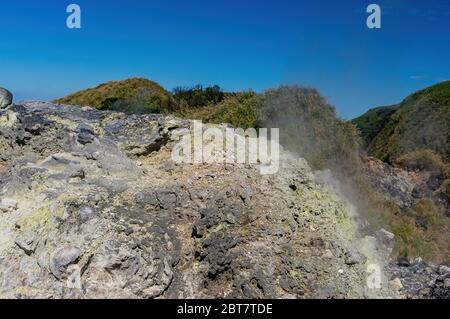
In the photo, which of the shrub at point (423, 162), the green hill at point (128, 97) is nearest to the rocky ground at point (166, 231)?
the green hill at point (128, 97)

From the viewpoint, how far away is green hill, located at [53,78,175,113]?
1941 cm

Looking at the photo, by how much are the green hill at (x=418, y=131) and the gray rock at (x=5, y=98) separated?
59.4ft

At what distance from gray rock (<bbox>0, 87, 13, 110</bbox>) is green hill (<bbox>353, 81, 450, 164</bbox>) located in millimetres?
18118

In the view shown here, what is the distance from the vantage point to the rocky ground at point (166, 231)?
670cm

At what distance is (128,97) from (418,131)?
64.8 feet

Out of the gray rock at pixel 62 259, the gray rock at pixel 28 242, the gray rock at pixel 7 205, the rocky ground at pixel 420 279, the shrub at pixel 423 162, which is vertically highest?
the shrub at pixel 423 162

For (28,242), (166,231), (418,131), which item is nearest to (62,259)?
(28,242)

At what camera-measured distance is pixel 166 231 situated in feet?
24.8

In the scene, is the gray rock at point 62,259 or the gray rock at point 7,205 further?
the gray rock at point 7,205

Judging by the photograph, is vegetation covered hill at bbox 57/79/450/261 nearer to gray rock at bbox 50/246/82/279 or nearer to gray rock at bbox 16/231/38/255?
gray rock at bbox 50/246/82/279

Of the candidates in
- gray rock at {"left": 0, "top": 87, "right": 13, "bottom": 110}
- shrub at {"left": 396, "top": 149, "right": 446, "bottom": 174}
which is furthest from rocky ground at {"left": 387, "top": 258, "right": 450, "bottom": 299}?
shrub at {"left": 396, "top": 149, "right": 446, "bottom": 174}

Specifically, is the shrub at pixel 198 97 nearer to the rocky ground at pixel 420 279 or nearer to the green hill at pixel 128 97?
the green hill at pixel 128 97

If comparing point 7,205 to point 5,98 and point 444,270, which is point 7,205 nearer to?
point 5,98

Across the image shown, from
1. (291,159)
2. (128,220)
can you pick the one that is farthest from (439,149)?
(128,220)
